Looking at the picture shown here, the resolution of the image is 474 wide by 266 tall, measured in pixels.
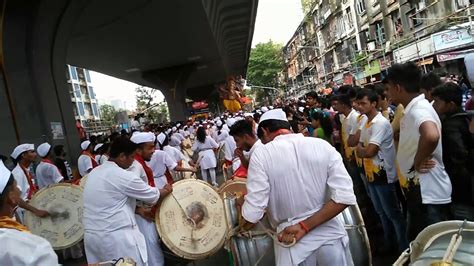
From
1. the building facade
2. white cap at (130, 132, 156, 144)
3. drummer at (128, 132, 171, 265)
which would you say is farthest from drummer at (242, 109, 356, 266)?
the building facade

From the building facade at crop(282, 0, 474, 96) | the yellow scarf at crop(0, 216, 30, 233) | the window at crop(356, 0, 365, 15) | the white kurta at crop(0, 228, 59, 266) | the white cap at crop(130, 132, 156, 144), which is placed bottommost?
the white kurta at crop(0, 228, 59, 266)

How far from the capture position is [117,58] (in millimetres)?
25734

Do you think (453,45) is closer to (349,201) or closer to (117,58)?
(117,58)

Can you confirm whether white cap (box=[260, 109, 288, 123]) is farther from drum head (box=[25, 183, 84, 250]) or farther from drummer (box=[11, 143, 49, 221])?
drummer (box=[11, 143, 49, 221])

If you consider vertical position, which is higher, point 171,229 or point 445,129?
point 445,129

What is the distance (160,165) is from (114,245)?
3461mm

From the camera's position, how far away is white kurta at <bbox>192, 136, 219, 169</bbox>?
1258cm

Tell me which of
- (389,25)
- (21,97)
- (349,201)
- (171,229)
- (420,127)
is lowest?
(171,229)

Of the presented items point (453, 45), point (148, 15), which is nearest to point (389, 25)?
point (453, 45)

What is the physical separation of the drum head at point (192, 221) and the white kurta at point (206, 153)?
7.48m

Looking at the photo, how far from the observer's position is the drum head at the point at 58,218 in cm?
612

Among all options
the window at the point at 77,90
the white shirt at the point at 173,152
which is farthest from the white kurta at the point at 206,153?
the window at the point at 77,90

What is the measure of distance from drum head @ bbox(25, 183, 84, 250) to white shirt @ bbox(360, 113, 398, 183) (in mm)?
3750

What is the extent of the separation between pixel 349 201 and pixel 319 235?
298 millimetres
